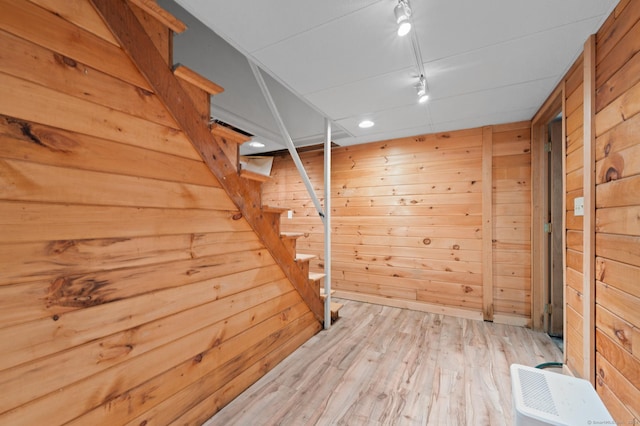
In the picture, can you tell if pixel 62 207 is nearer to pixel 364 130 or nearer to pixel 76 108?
pixel 76 108

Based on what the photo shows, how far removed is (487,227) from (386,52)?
2.14 metres

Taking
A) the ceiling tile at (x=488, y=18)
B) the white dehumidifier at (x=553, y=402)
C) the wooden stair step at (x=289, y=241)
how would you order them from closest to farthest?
the white dehumidifier at (x=553, y=402), the ceiling tile at (x=488, y=18), the wooden stair step at (x=289, y=241)

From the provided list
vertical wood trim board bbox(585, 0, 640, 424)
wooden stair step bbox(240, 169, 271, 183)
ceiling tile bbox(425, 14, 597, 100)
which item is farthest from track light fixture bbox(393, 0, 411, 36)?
wooden stair step bbox(240, 169, 271, 183)

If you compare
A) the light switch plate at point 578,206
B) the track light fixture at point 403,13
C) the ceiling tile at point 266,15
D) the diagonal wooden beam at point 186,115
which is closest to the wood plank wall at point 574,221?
the light switch plate at point 578,206

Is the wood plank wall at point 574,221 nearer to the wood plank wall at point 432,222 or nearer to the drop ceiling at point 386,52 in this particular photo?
the drop ceiling at point 386,52

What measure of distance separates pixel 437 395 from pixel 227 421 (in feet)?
4.19

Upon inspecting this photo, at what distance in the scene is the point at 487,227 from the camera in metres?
2.66

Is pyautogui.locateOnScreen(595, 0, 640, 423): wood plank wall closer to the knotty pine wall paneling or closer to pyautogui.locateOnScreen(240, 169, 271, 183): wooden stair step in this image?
the knotty pine wall paneling

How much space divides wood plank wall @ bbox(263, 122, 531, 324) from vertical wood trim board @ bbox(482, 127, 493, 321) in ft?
0.12

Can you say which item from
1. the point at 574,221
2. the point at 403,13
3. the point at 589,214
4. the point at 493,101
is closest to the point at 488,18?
the point at 403,13

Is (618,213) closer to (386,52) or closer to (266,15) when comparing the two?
(386,52)

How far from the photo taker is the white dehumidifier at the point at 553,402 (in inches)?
37.2

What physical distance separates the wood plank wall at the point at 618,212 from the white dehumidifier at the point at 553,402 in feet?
0.67

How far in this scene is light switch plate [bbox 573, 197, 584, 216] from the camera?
4.99 feet
